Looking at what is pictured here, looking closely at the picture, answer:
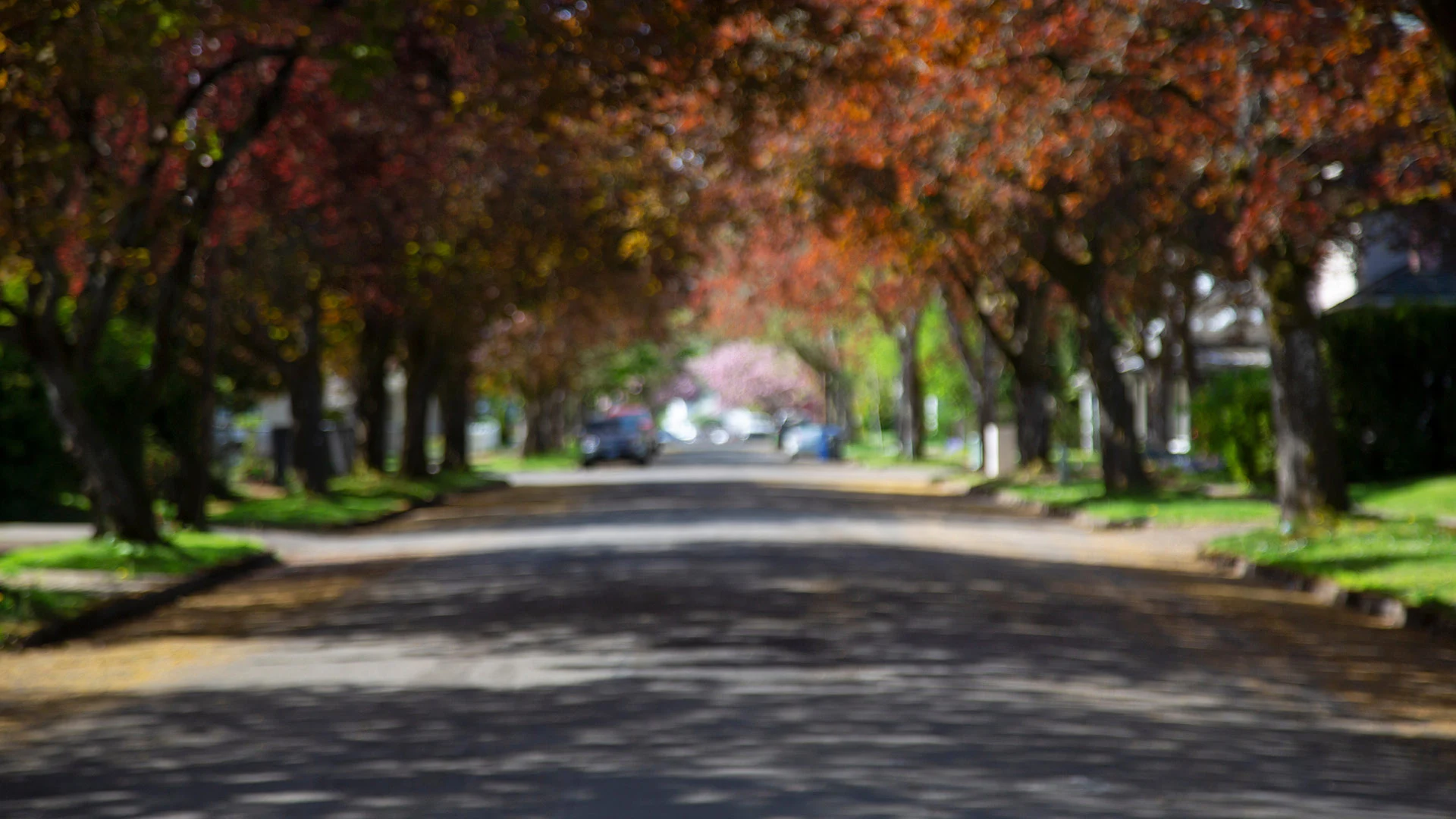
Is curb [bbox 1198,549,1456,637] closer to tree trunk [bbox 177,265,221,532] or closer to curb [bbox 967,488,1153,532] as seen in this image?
curb [bbox 967,488,1153,532]

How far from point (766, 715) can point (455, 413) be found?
45864mm

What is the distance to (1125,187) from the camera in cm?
2917

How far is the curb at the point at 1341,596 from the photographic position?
14.6 metres

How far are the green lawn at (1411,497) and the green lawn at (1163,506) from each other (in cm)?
145

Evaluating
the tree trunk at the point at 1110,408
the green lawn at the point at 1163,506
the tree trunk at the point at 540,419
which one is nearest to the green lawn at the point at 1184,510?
the green lawn at the point at 1163,506

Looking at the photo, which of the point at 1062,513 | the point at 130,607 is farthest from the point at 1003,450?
the point at 130,607

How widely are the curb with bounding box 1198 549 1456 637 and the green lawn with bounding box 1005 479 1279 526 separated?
5.05m

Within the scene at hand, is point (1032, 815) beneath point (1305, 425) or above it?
beneath

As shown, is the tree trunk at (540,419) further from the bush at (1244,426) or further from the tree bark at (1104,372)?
the bush at (1244,426)

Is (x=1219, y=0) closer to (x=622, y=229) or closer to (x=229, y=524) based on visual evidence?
(x=229, y=524)

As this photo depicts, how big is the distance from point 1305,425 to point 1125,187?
735 centimetres

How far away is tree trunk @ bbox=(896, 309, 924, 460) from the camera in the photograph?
63344 millimetres

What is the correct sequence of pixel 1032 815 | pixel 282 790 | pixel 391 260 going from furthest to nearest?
pixel 391 260, pixel 282 790, pixel 1032 815

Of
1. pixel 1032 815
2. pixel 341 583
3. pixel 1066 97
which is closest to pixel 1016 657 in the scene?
pixel 1032 815
